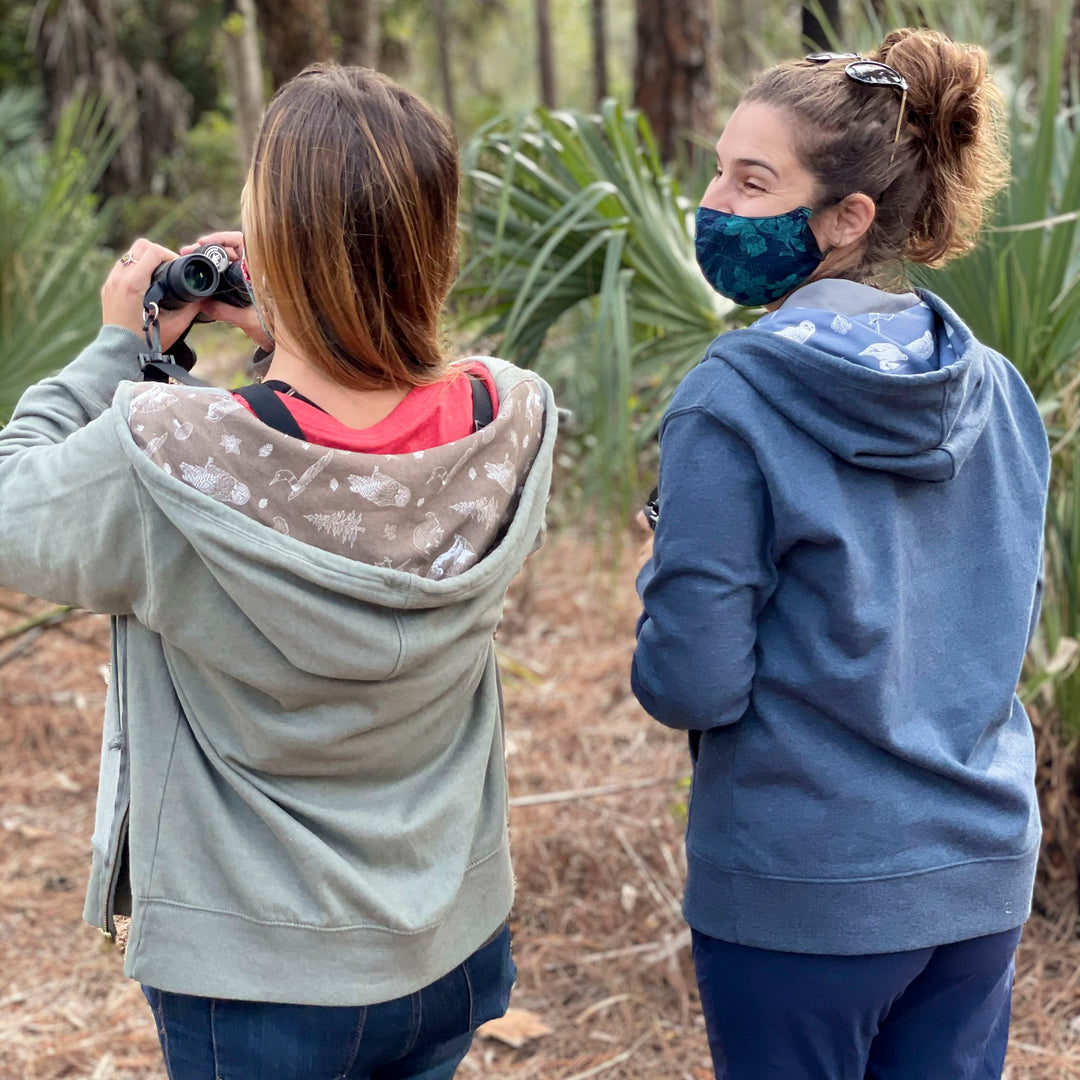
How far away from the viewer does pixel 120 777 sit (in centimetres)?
136

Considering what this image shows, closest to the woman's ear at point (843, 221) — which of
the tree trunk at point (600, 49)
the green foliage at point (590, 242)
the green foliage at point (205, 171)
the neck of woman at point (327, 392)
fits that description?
the neck of woman at point (327, 392)

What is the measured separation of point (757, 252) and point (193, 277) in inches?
27.2

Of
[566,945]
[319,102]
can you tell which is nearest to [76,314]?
[566,945]

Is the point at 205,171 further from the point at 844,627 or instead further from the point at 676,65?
the point at 844,627

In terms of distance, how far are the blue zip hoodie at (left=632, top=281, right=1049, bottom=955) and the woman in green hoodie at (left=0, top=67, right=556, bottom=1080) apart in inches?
9.0

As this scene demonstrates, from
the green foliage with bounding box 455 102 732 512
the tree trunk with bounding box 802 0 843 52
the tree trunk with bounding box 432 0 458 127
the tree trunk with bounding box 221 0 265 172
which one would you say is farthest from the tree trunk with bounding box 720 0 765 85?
the green foliage with bounding box 455 102 732 512

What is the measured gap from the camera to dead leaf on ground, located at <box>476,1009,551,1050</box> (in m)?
2.94

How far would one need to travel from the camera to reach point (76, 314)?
3418 mm

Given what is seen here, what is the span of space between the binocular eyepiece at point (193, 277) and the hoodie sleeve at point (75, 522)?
9.6 inches

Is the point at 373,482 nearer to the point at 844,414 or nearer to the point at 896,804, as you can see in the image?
the point at 844,414


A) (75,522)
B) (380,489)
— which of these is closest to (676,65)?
(380,489)

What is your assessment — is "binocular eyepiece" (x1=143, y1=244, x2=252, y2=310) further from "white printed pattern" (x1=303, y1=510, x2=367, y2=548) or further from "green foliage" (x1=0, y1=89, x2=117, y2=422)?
"green foliage" (x1=0, y1=89, x2=117, y2=422)

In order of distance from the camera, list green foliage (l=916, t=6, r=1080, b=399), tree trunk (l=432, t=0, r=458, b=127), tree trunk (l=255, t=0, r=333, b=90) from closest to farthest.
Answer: green foliage (l=916, t=6, r=1080, b=399), tree trunk (l=255, t=0, r=333, b=90), tree trunk (l=432, t=0, r=458, b=127)

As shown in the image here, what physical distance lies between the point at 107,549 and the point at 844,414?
2.66ft
